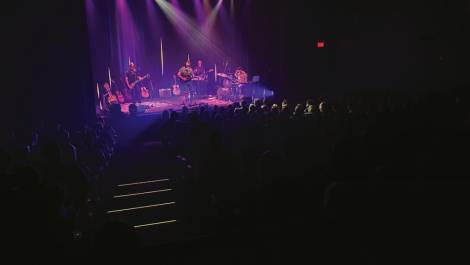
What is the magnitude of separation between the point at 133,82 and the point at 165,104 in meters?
1.58

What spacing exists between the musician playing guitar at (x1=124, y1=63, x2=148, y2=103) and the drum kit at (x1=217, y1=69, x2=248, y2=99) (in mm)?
3017

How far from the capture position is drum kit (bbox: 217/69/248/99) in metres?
14.2

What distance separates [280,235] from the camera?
74.9 inches

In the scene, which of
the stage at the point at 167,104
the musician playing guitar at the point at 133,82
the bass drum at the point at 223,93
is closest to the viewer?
the stage at the point at 167,104

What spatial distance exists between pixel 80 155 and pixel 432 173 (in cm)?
470

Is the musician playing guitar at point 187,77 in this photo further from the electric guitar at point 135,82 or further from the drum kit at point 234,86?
the electric guitar at point 135,82

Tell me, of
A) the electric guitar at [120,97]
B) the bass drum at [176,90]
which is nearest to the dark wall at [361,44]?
the bass drum at [176,90]

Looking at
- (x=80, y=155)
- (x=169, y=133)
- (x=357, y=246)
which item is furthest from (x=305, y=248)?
Answer: (x=169, y=133)

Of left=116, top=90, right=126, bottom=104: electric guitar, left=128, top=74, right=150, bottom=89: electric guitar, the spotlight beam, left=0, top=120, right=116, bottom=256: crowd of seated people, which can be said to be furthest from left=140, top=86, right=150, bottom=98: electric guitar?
left=0, top=120, right=116, bottom=256: crowd of seated people

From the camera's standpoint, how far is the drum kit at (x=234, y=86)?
46.7ft

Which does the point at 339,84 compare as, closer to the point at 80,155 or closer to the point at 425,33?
the point at 425,33

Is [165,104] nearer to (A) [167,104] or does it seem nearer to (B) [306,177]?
(A) [167,104]

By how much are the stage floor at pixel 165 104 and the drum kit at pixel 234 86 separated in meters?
0.36

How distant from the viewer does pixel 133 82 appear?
1364 cm
